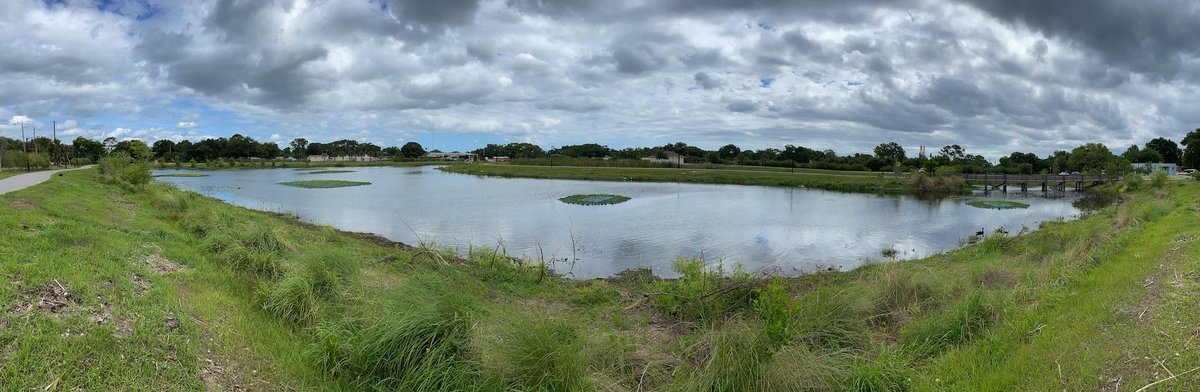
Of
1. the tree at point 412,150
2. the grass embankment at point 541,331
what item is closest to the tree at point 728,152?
the tree at point 412,150

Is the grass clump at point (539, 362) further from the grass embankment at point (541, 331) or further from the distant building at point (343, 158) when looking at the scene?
the distant building at point (343, 158)

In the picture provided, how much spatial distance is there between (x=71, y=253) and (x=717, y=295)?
10604mm

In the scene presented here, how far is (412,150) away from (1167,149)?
192 m

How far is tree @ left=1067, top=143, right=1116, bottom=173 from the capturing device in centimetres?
8675

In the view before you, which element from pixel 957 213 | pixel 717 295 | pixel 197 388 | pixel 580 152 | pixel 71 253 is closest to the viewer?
pixel 197 388

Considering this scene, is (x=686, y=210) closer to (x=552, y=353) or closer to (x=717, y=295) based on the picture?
(x=717, y=295)

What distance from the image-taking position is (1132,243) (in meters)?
13.6

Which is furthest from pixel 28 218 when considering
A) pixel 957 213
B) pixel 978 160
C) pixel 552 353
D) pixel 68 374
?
pixel 978 160

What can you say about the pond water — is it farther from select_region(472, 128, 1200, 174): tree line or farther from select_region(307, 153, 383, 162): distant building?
select_region(307, 153, 383, 162): distant building

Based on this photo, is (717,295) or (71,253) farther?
(717,295)

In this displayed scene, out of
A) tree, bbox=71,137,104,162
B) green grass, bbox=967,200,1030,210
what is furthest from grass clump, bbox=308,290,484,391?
tree, bbox=71,137,104,162

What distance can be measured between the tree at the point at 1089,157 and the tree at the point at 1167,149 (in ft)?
78.7

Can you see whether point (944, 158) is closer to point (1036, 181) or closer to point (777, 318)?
point (1036, 181)

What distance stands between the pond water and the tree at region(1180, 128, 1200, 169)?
59.8m
